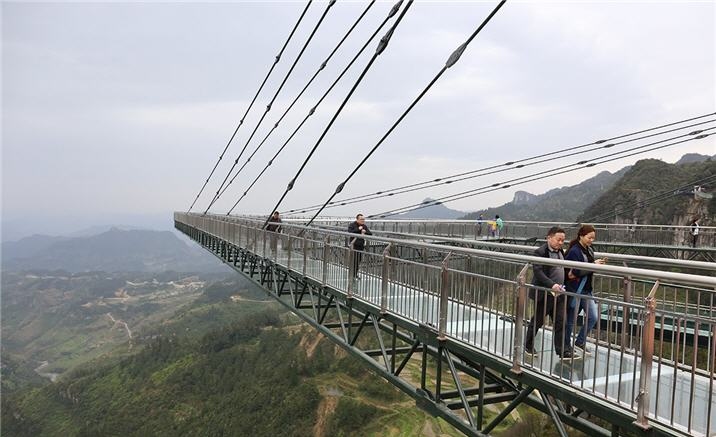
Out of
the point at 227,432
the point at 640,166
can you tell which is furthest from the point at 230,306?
the point at 640,166

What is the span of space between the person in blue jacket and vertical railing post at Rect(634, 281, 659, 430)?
35.6 inches

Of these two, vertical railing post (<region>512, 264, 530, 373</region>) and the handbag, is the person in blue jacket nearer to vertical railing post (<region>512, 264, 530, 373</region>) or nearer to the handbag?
the handbag

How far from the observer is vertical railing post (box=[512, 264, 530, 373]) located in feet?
15.5

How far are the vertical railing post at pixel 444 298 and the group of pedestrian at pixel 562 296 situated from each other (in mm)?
1180

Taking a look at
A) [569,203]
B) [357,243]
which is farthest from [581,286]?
[569,203]

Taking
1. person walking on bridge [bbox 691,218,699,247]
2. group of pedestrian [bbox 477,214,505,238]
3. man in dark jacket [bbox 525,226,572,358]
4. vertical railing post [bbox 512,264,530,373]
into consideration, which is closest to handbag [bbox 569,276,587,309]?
man in dark jacket [bbox 525,226,572,358]

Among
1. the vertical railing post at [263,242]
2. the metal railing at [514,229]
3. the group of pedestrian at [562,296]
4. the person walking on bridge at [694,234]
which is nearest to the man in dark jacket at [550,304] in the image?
the group of pedestrian at [562,296]

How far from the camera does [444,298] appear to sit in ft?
19.6

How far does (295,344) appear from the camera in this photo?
67250 millimetres

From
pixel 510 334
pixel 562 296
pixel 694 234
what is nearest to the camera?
pixel 562 296

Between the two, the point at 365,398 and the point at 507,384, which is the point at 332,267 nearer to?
the point at 507,384

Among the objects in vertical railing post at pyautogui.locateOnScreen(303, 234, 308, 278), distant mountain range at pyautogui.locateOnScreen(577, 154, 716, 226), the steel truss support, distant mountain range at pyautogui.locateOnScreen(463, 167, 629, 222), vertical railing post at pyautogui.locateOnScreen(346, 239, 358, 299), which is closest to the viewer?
the steel truss support

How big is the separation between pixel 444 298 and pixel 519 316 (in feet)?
4.35

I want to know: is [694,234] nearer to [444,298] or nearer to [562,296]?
[444,298]
